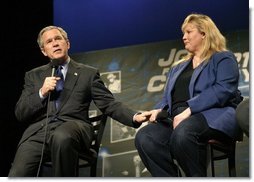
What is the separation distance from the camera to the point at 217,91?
2.94 meters

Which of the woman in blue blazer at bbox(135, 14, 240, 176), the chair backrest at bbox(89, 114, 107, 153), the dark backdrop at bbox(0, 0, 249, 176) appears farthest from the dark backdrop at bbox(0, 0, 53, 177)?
the woman in blue blazer at bbox(135, 14, 240, 176)

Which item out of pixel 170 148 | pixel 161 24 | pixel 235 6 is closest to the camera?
pixel 170 148

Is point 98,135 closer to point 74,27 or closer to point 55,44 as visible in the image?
point 55,44

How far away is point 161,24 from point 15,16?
1.12 meters

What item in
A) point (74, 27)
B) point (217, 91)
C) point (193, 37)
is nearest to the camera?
point (217, 91)

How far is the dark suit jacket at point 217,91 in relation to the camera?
2.90 metres

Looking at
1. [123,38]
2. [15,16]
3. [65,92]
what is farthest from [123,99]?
[15,16]

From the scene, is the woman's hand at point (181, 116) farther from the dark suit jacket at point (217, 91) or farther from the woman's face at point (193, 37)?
the woman's face at point (193, 37)

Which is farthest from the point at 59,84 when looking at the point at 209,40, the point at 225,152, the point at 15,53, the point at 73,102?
the point at 225,152

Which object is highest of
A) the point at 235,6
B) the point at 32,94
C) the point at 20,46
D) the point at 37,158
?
the point at 235,6

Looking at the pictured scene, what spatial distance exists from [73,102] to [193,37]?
86 cm

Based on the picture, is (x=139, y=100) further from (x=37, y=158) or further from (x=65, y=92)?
(x=37, y=158)

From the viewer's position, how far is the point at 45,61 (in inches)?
155

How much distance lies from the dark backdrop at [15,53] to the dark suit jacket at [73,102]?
0.47 metres
